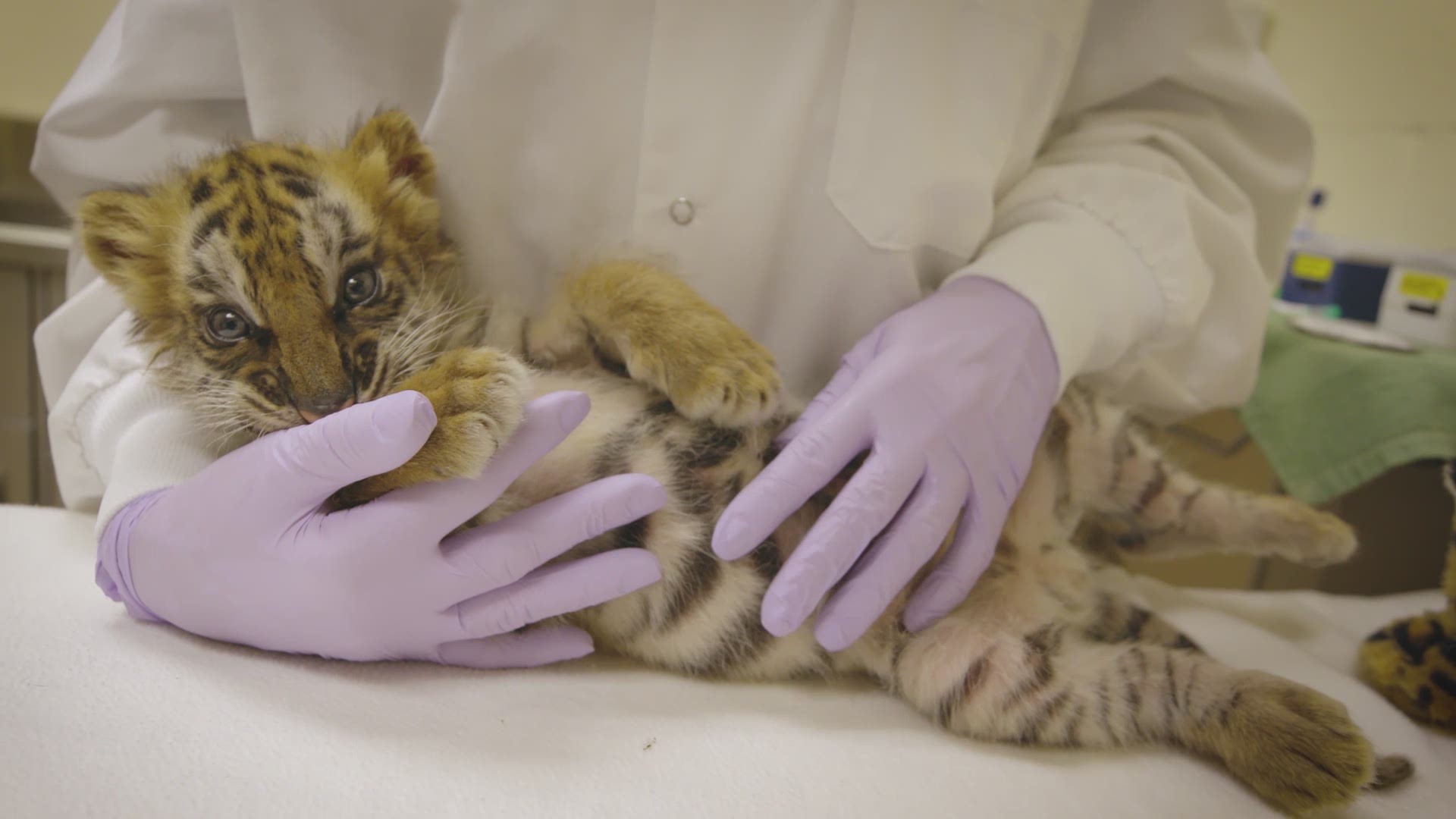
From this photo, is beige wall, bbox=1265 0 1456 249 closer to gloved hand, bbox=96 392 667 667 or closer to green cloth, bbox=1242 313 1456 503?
green cloth, bbox=1242 313 1456 503

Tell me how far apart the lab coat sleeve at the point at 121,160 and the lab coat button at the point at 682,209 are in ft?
2.43

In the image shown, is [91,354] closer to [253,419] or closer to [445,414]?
[253,419]

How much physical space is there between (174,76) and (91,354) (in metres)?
0.46

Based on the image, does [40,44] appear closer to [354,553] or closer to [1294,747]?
[354,553]

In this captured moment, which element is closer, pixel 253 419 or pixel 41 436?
pixel 253 419

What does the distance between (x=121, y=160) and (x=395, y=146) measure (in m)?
0.57

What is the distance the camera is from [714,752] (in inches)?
34.9

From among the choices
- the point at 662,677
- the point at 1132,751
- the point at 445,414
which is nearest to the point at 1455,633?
the point at 1132,751

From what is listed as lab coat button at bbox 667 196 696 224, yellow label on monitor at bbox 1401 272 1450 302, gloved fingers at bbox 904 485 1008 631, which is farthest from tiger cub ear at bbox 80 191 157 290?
yellow label on monitor at bbox 1401 272 1450 302

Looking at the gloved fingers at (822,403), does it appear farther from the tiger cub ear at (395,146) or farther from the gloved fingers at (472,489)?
the tiger cub ear at (395,146)

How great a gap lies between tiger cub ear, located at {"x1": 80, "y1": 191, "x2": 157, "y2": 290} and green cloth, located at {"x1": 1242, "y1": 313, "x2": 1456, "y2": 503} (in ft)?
6.98

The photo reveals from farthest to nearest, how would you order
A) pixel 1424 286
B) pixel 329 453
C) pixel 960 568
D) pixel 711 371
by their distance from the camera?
pixel 1424 286 → pixel 960 568 → pixel 711 371 → pixel 329 453

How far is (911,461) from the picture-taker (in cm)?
107

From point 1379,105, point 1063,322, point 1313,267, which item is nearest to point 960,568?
point 1063,322
